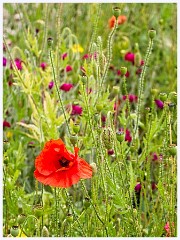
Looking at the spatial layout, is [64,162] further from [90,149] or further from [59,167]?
[90,149]

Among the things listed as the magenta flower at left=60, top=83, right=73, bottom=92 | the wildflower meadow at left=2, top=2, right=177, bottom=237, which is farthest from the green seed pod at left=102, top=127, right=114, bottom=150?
the magenta flower at left=60, top=83, right=73, bottom=92

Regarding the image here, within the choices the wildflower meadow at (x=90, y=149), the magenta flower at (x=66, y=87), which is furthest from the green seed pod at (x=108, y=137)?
the magenta flower at (x=66, y=87)

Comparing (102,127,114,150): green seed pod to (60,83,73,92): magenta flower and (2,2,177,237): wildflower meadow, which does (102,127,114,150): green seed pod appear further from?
(60,83,73,92): magenta flower

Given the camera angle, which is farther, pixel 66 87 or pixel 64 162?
pixel 66 87

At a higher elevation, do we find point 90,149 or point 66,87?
point 66,87

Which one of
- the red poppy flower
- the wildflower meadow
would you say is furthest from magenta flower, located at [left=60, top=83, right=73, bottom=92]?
the red poppy flower

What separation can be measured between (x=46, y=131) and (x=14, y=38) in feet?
3.49

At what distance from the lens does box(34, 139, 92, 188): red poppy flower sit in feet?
4.03

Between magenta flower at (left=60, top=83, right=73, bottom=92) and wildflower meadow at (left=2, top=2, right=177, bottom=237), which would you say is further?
magenta flower at (left=60, top=83, right=73, bottom=92)

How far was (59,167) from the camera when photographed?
4.27 feet

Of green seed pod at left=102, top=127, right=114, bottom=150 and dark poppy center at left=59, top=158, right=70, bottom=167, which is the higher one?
green seed pod at left=102, top=127, right=114, bottom=150

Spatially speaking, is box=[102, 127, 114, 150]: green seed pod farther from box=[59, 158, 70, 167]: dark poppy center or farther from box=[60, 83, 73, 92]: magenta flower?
box=[60, 83, 73, 92]: magenta flower

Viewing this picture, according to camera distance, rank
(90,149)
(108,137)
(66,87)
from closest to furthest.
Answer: (108,137) → (90,149) → (66,87)

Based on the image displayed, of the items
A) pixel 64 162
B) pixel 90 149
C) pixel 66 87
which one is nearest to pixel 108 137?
pixel 64 162
